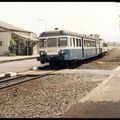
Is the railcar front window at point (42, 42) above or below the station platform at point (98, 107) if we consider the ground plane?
above

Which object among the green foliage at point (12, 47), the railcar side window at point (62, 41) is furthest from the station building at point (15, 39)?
the railcar side window at point (62, 41)

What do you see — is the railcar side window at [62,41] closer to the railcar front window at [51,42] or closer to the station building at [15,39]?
the railcar front window at [51,42]

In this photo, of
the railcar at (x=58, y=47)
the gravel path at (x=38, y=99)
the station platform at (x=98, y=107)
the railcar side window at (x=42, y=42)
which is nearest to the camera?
the station platform at (x=98, y=107)

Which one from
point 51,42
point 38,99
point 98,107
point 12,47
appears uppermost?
point 51,42

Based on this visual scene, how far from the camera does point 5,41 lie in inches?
2635

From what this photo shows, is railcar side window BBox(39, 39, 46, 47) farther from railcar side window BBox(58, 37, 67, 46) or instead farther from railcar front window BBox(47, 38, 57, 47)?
railcar side window BBox(58, 37, 67, 46)

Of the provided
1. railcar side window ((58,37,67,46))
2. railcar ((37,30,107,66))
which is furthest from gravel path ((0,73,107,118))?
railcar side window ((58,37,67,46))

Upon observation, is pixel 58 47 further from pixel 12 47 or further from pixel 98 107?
pixel 12 47

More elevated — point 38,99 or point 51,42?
point 51,42

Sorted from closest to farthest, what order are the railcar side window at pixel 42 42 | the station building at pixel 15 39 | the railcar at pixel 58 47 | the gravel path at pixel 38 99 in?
the gravel path at pixel 38 99
the railcar at pixel 58 47
the railcar side window at pixel 42 42
the station building at pixel 15 39

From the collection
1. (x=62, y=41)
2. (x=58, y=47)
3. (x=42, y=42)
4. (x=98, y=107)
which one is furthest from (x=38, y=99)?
(x=42, y=42)

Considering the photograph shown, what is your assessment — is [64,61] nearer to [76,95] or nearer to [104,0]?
[76,95]

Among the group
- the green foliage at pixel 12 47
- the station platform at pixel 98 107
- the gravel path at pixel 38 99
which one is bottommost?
the gravel path at pixel 38 99

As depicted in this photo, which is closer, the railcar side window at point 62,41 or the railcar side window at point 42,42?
the railcar side window at point 62,41
